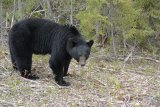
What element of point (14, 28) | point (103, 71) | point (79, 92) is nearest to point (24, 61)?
point (14, 28)

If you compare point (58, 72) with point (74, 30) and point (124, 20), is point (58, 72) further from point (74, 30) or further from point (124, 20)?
point (124, 20)

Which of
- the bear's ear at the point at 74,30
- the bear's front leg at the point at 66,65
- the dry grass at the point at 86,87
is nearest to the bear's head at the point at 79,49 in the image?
the bear's ear at the point at 74,30

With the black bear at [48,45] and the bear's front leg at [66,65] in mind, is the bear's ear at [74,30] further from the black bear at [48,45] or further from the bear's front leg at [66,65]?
the bear's front leg at [66,65]

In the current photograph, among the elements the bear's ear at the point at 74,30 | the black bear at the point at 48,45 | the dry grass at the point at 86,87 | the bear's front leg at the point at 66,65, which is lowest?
the dry grass at the point at 86,87

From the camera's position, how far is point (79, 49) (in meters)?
7.48

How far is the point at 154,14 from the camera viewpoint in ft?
35.9

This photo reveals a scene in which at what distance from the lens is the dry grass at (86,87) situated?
6.66 metres

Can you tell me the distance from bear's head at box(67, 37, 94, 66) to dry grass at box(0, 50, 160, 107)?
22.7 inches

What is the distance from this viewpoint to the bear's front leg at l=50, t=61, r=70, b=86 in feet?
25.2

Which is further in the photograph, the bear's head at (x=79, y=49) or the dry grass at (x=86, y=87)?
the bear's head at (x=79, y=49)

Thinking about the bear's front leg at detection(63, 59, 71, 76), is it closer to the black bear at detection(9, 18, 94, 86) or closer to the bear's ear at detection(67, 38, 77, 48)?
the black bear at detection(9, 18, 94, 86)

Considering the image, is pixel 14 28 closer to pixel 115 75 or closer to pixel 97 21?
pixel 115 75

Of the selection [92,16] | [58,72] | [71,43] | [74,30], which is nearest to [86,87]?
[58,72]

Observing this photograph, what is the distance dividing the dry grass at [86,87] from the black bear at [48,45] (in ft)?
0.88
